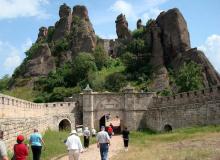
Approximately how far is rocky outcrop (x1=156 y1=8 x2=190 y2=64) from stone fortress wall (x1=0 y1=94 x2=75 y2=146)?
21710 mm

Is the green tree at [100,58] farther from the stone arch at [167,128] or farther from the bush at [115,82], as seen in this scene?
the stone arch at [167,128]

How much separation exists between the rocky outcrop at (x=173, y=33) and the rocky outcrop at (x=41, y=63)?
19.9m

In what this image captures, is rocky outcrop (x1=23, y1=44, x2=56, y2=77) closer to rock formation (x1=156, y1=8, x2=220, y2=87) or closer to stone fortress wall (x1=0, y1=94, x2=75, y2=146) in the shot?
rock formation (x1=156, y1=8, x2=220, y2=87)

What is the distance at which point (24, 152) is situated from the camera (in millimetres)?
10070

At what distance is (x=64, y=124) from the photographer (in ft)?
137

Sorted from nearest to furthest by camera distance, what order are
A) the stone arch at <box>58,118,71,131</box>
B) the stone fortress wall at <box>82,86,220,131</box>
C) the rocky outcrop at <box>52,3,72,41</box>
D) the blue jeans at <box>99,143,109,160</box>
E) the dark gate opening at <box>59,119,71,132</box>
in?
the blue jeans at <box>99,143,109,160</box>
the stone fortress wall at <box>82,86,220,131</box>
the stone arch at <box>58,118,71,131</box>
the dark gate opening at <box>59,119,71,132</box>
the rocky outcrop at <box>52,3,72,41</box>

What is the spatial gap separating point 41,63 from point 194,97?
3859 centimetres

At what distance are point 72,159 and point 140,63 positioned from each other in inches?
1914

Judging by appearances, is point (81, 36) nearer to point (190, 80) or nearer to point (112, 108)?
point (190, 80)

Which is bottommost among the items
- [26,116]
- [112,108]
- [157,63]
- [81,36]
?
[26,116]

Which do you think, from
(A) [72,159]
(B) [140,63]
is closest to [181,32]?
(B) [140,63]

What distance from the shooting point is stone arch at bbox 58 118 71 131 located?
40.2m

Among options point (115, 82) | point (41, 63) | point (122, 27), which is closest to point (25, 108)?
point (115, 82)

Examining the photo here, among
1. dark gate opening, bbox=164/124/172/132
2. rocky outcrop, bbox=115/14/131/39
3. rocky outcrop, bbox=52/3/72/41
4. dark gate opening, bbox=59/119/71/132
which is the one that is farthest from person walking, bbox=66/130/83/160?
rocky outcrop, bbox=115/14/131/39
